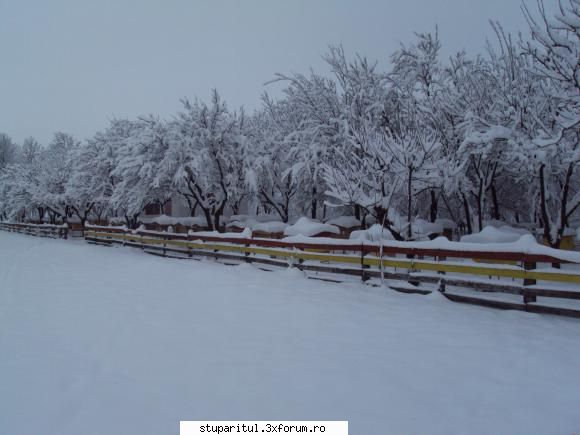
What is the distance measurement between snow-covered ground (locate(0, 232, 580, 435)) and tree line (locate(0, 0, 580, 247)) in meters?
5.06

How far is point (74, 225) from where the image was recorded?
41094 mm

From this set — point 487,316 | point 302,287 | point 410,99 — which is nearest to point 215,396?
point 487,316

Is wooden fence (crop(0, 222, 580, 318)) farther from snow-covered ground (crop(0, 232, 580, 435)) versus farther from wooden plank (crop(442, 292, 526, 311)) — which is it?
snow-covered ground (crop(0, 232, 580, 435))

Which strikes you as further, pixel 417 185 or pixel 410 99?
pixel 410 99

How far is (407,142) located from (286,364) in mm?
8141

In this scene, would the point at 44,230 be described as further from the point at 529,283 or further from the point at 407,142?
the point at 529,283

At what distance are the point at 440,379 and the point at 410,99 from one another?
1421cm

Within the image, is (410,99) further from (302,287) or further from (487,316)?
(487,316)

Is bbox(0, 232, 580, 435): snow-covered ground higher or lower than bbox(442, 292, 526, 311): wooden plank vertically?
lower

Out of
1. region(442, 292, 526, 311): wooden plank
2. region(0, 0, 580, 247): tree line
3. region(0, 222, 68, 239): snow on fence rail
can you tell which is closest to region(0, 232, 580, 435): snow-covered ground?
region(442, 292, 526, 311): wooden plank

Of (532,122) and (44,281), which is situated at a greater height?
(532,122)

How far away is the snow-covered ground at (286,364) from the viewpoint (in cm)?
350

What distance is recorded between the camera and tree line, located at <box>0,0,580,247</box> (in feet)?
35.9

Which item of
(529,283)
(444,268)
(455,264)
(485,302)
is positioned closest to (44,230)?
(444,268)
